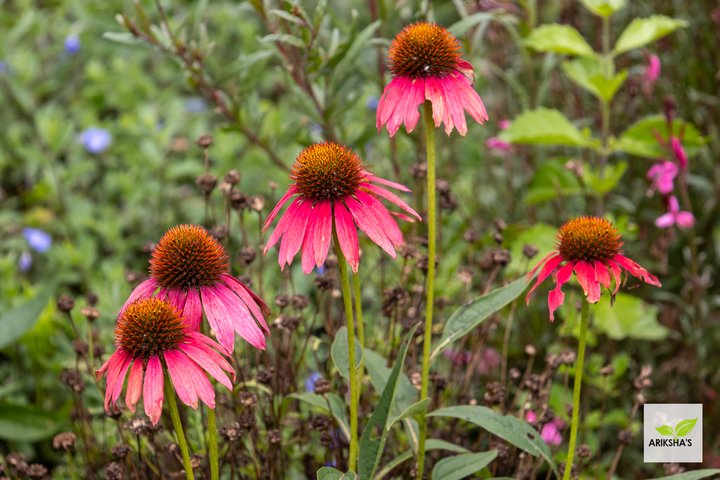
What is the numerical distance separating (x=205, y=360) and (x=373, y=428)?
308 millimetres

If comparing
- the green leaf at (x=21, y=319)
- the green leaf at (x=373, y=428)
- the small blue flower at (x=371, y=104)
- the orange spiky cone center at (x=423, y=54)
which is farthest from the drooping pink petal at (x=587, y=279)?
the small blue flower at (x=371, y=104)

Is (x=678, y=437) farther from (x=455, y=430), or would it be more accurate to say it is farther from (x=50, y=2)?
(x=50, y=2)

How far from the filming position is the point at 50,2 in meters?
4.89

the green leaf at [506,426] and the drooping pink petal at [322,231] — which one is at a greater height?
the drooping pink petal at [322,231]

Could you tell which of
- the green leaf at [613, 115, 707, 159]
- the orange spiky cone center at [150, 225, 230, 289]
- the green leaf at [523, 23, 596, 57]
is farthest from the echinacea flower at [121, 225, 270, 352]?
the green leaf at [613, 115, 707, 159]

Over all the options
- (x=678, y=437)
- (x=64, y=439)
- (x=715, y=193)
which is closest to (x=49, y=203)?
(x=64, y=439)

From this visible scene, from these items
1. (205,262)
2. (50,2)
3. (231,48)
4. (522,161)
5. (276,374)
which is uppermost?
(50,2)

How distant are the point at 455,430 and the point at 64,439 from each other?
84 cm

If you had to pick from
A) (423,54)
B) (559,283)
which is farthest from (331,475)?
(423,54)

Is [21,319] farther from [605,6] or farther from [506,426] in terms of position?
[605,6]

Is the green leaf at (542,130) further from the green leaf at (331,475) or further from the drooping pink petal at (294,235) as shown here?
the green leaf at (331,475)

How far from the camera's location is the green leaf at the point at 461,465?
1387mm

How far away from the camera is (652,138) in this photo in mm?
2273
